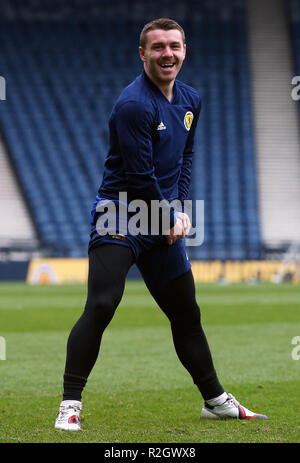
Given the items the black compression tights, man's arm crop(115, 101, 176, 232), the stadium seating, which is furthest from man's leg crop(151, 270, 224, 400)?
the stadium seating

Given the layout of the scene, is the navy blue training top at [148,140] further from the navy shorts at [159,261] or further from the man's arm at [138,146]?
the navy shorts at [159,261]

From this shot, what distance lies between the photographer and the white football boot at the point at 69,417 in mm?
3688

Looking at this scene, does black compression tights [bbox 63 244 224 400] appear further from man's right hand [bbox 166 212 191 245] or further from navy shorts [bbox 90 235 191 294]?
man's right hand [bbox 166 212 191 245]

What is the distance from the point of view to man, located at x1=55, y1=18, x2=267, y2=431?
12.1 feet

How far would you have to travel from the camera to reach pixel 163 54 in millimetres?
3742

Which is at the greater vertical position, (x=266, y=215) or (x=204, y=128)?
(x=204, y=128)

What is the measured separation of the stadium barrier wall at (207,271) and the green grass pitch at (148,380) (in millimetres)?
10822

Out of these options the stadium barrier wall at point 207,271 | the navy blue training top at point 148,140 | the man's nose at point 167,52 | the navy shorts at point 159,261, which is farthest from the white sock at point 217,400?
the stadium barrier wall at point 207,271

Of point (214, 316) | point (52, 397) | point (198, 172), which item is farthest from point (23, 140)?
point (52, 397)

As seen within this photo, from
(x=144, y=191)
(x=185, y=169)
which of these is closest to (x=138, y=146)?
(x=144, y=191)

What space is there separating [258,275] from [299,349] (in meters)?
16.5

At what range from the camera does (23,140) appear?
91.5 feet

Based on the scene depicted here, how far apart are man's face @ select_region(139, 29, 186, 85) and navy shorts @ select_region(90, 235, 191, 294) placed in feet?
2.58
